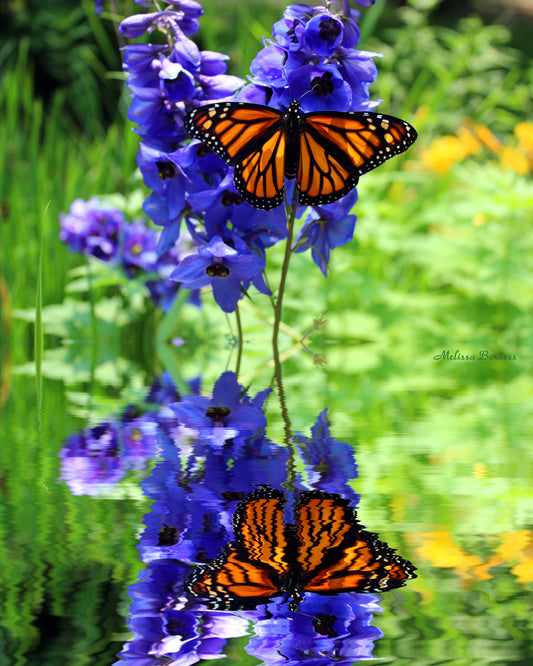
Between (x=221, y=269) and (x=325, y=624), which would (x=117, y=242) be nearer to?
(x=221, y=269)

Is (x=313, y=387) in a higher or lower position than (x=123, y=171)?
lower

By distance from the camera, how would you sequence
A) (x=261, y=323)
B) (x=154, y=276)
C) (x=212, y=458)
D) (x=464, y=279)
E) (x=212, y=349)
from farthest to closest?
(x=464, y=279), (x=154, y=276), (x=261, y=323), (x=212, y=349), (x=212, y=458)

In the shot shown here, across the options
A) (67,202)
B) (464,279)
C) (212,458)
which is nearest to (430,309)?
(464,279)

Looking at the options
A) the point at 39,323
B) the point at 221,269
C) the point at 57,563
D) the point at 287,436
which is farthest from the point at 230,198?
the point at 57,563

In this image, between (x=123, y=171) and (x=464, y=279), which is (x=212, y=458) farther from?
(x=464, y=279)

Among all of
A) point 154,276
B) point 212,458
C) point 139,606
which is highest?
point 154,276

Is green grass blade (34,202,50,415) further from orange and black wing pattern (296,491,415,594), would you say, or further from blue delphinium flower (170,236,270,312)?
orange and black wing pattern (296,491,415,594)

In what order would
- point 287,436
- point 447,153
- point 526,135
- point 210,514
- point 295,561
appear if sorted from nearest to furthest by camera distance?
1. point 295,561
2. point 210,514
3. point 287,436
4. point 526,135
5. point 447,153

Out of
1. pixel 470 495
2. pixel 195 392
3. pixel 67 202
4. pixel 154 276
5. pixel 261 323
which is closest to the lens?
pixel 470 495
